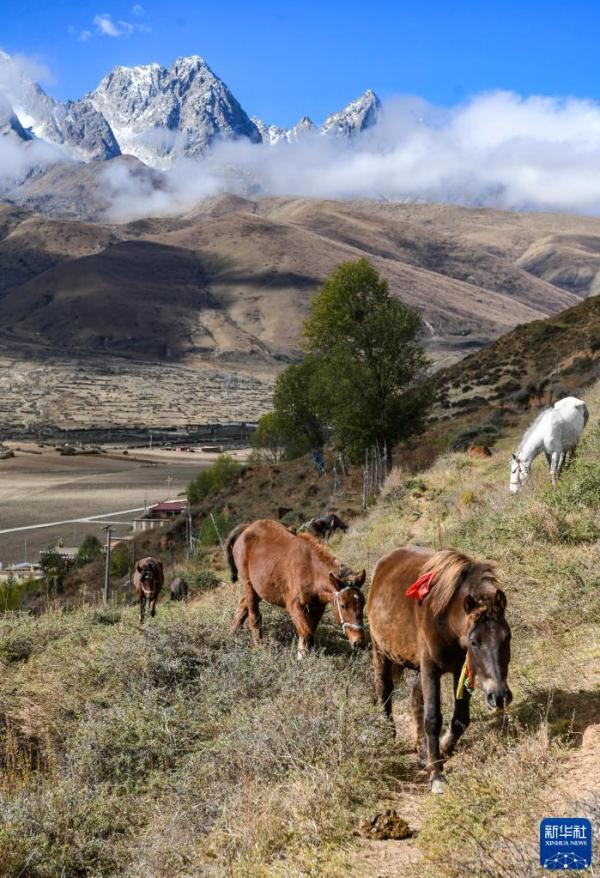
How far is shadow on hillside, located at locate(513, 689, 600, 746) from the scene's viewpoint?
601 cm

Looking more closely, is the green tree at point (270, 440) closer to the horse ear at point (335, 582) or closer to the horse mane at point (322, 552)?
the horse mane at point (322, 552)

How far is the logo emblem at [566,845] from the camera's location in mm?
3957

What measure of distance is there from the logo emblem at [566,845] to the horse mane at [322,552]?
5.47m

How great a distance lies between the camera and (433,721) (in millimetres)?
6023

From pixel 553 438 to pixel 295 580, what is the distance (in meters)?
7.15

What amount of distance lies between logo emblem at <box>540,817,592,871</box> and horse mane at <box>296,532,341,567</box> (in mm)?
5473

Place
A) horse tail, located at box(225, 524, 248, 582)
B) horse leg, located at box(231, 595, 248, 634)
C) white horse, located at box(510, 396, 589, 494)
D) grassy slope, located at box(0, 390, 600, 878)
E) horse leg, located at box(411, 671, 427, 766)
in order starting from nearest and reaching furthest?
grassy slope, located at box(0, 390, 600, 878), horse leg, located at box(411, 671, 427, 766), horse leg, located at box(231, 595, 248, 634), horse tail, located at box(225, 524, 248, 582), white horse, located at box(510, 396, 589, 494)

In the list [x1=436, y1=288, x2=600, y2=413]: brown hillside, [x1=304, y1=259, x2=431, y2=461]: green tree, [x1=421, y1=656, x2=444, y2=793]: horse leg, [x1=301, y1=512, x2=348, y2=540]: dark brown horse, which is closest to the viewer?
[x1=421, y1=656, x2=444, y2=793]: horse leg

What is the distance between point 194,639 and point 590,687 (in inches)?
208

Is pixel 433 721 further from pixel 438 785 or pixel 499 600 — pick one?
pixel 499 600

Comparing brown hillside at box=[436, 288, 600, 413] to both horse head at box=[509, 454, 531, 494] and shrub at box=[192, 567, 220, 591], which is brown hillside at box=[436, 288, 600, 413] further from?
shrub at box=[192, 567, 220, 591]

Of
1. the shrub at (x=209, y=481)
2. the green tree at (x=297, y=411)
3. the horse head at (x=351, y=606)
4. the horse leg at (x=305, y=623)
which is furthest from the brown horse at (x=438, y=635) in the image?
the shrub at (x=209, y=481)

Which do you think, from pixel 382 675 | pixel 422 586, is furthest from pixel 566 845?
pixel 382 675

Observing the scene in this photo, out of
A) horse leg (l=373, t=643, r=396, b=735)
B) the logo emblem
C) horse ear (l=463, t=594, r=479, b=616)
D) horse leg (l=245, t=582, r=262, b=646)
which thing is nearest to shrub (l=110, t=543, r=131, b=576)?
horse leg (l=245, t=582, r=262, b=646)
